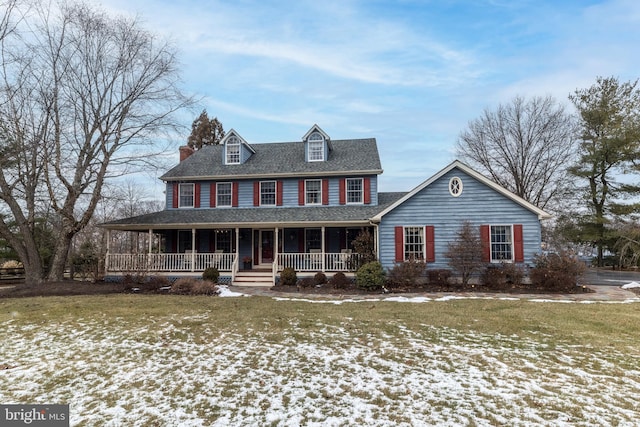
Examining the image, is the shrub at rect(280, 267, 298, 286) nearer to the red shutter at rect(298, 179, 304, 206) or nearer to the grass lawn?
the red shutter at rect(298, 179, 304, 206)

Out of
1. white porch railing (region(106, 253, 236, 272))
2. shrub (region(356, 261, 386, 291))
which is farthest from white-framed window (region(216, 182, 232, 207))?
Result: shrub (region(356, 261, 386, 291))

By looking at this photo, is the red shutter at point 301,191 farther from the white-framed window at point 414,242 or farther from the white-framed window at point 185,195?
the white-framed window at point 185,195

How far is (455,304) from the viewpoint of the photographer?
35.4 ft

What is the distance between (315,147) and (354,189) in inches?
135

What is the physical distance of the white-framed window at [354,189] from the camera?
18344 mm

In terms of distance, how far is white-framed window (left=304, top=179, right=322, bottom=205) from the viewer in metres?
18.6

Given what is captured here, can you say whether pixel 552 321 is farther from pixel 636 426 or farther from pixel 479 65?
pixel 479 65

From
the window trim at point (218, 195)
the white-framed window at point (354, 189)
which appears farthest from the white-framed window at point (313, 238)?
the window trim at point (218, 195)

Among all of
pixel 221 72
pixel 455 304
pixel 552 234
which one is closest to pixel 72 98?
pixel 221 72

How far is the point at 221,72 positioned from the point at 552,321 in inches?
652

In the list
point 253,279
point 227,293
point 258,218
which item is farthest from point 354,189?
point 227,293

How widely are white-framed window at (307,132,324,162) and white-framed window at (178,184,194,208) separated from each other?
7079 millimetres

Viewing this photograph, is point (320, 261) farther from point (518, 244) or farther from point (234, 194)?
point (518, 244)

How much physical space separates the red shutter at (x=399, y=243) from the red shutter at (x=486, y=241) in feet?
11.0
